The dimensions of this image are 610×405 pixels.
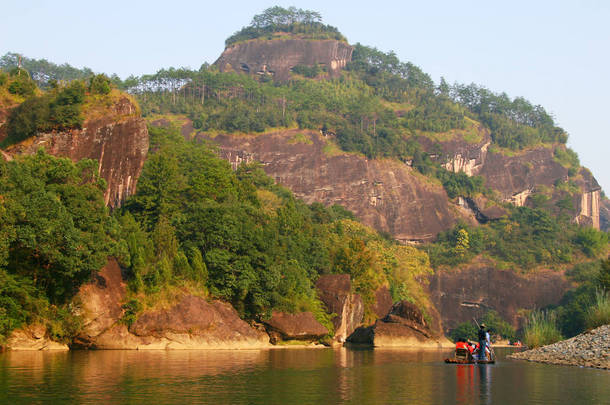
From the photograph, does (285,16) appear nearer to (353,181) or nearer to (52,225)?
(353,181)

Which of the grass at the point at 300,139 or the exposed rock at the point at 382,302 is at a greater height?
the grass at the point at 300,139

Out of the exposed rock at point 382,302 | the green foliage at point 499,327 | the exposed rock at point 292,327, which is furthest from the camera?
the green foliage at point 499,327

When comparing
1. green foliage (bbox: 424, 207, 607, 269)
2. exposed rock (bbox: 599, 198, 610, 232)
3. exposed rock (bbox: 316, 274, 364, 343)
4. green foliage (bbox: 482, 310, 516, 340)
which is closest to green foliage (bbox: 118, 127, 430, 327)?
exposed rock (bbox: 316, 274, 364, 343)

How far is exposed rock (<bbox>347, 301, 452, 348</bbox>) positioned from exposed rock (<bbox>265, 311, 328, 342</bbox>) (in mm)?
8701

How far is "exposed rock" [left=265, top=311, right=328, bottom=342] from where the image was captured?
166ft

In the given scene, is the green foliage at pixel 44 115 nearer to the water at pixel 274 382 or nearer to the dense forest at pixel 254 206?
the dense forest at pixel 254 206

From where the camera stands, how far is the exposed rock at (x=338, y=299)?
61.4 metres

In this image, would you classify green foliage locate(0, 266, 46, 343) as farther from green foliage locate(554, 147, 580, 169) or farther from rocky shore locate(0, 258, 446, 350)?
green foliage locate(554, 147, 580, 169)

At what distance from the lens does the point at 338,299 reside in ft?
203

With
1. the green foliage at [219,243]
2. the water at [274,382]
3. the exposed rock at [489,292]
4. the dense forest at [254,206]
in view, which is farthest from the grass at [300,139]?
the water at [274,382]

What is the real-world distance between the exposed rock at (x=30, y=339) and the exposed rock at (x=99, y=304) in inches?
107

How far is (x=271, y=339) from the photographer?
51.1 m

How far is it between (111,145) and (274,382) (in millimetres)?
34678

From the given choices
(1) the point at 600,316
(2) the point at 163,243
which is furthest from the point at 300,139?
(1) the point at 600,316
